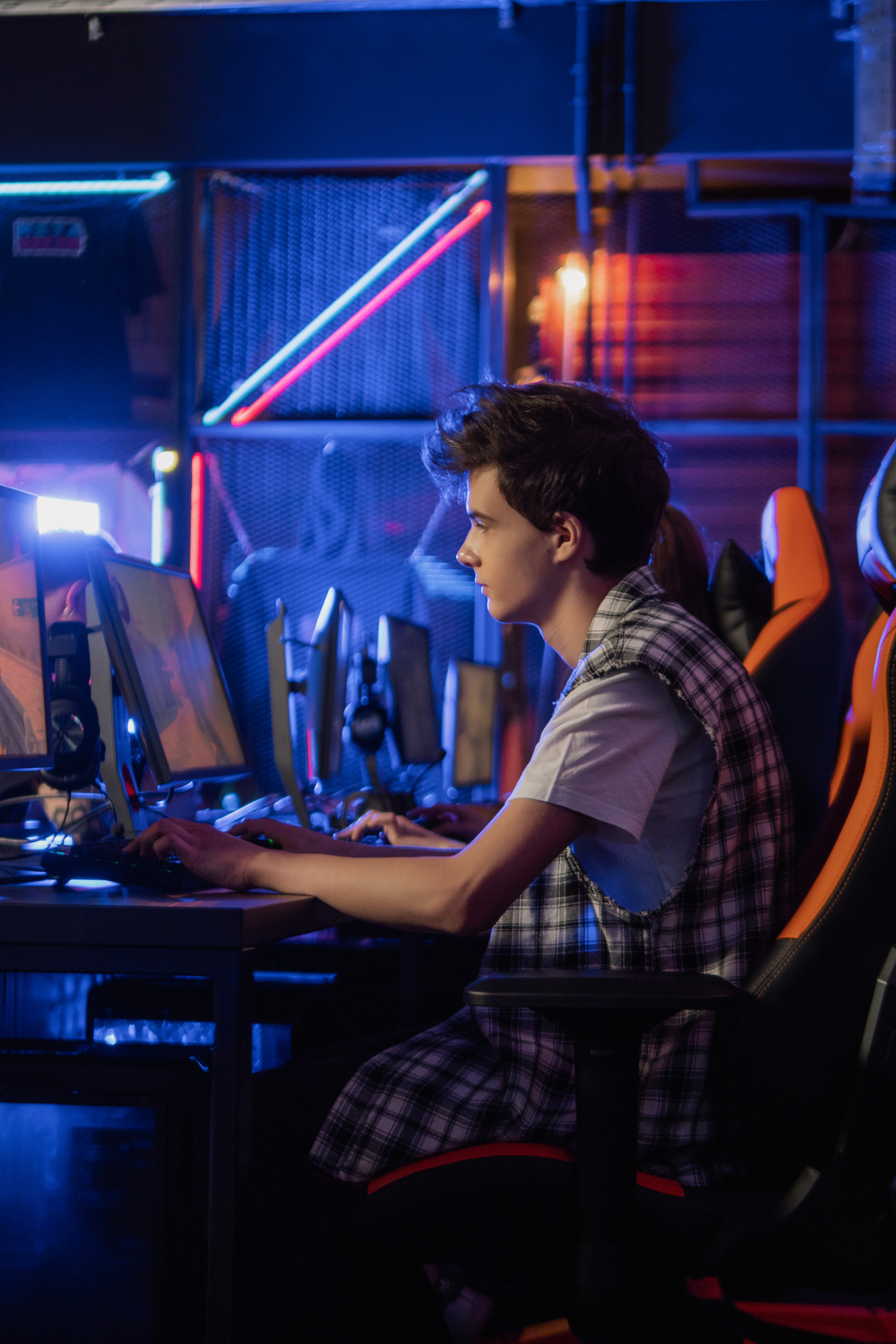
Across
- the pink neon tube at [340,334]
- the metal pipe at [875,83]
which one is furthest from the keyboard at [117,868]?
the metal pipe at [875,83]

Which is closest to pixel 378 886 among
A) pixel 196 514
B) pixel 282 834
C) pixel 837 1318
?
pixel 282 834

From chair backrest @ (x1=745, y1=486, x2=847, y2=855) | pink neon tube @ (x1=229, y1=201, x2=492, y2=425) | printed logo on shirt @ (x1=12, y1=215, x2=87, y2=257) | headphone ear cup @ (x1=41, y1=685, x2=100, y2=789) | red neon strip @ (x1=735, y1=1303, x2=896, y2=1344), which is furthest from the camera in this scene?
printed logo on shirt @ (x1=12, y1=215, x2=87, y2=257)

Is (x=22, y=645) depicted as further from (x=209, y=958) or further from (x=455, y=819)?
(x=455, y=819)

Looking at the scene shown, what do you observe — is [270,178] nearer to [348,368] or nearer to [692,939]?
[348,368]

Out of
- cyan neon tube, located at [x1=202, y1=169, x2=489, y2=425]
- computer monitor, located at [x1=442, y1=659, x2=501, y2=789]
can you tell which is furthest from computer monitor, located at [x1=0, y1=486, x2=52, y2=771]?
cyan neon tube, located at [x1=202, y1=169, x2=489, y2=425]

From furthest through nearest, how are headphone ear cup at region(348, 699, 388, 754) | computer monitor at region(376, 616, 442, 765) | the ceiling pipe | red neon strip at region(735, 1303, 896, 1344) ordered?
1. the ceiling pipe
2. computer monitor at region(376, 616, 442, 765)
3. headphone ear cup at region(348, 699, 388, 754)
4. red neon strip at region(735, 1303, 896, 1344)

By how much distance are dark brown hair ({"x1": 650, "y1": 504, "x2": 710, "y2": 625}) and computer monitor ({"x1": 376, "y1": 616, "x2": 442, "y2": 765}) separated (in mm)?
1110

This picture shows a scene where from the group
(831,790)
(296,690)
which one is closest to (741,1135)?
(831,790)

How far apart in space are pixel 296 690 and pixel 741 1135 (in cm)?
146

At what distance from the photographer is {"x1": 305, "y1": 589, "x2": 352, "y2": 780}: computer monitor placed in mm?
2307

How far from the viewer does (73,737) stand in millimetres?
1659

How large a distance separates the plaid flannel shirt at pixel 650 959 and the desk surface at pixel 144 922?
19 cm

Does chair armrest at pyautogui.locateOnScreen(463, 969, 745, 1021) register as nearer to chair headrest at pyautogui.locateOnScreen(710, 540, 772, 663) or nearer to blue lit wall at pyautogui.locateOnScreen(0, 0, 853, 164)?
chair headrest at pyautogui.locateOnScreen(710, 540, 772, 663)

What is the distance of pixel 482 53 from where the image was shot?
402 cm
